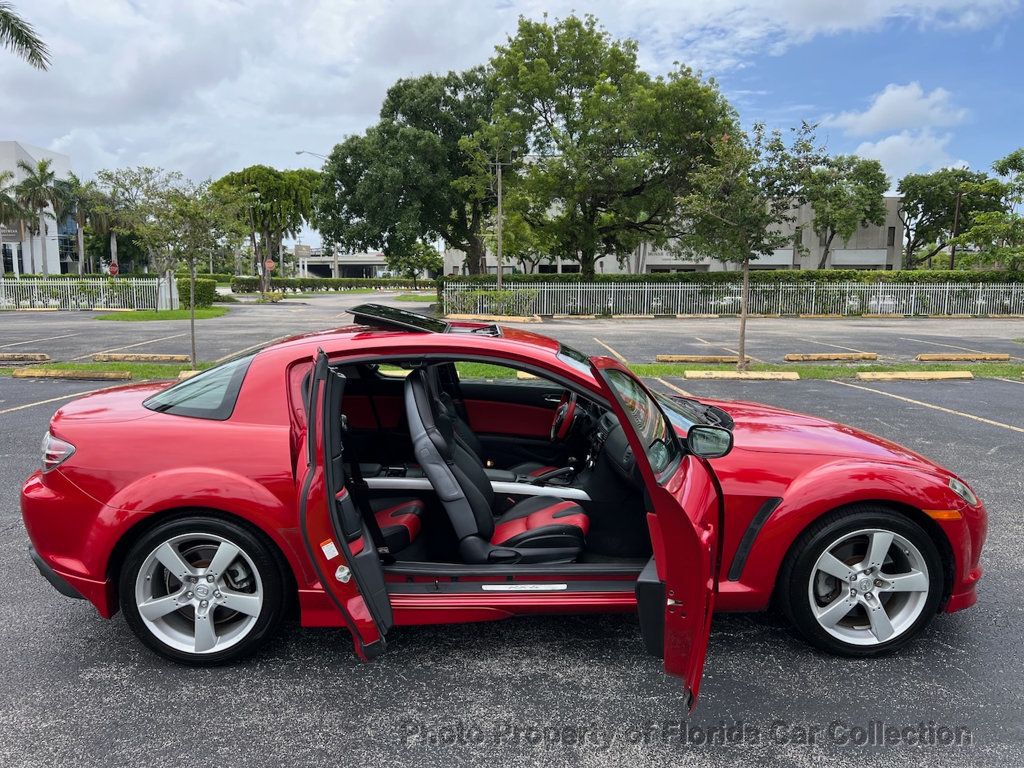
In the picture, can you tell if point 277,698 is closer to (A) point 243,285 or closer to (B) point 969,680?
(B) point 969,680

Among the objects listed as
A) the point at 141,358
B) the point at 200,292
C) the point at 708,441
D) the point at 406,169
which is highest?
the point at 406,169

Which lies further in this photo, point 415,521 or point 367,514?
point 415,521

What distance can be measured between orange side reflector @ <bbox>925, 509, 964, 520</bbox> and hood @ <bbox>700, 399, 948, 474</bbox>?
0.83ft

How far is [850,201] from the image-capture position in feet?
148

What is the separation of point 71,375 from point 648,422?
12.2 metres

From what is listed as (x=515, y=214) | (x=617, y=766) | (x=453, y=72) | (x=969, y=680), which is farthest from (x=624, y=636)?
(x=453, y=72)

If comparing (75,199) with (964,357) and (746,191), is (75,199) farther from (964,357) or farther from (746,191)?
(964,357)

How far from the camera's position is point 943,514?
306 centimetres

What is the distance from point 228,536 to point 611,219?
3182cm

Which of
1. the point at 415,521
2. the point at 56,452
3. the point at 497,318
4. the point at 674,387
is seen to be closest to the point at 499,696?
the point at 415,521

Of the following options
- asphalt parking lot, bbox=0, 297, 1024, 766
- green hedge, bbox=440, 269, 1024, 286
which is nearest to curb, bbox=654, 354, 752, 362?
asphalt parking lot, bbox=0, 297, 1024, 766

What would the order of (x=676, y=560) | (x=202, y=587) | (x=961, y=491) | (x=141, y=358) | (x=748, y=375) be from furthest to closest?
1. (x=141, y=358)
2. (x=748, y=375)
3. (x=961, y=491)
4. (x=202, y=587)
5. (x=676, y=560)

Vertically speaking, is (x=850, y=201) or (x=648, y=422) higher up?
(x=850, y=201)

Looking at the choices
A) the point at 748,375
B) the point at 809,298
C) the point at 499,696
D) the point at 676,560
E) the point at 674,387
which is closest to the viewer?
the point at 676,560
